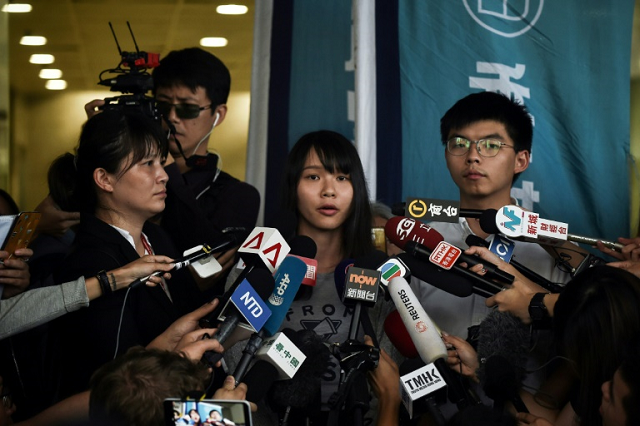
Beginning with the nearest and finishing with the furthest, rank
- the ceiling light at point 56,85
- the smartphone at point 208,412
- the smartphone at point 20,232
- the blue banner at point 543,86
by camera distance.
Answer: the smartphone at point 208,412, the smartphone at point 20,232, the blue banner at point 543,86, the ceiling light at point 56,85

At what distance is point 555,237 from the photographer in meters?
2.62

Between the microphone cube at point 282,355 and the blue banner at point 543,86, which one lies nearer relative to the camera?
the microphone cube at point 282,355

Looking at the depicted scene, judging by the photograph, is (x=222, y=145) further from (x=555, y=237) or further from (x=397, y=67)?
(x=555, y=237)

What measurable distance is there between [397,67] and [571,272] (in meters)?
1.47

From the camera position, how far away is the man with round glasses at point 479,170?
2975 millimetres

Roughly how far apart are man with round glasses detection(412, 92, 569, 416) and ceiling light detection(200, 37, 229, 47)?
275 centimetres

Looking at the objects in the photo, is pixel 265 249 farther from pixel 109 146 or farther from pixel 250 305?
pixel 109 146

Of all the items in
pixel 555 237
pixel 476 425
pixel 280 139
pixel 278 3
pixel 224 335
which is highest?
pixel 278 3

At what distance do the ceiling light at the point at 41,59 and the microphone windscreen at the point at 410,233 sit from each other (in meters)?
3.67

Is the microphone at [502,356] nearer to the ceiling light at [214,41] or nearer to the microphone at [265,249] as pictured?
the microphone at [265,249]

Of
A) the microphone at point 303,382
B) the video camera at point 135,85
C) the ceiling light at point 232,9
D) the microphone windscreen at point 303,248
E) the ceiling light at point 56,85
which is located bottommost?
the microphone at point 303,382

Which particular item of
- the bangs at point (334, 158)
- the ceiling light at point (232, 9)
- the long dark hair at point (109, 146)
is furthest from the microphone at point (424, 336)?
the ceiling light at point (232, 9)

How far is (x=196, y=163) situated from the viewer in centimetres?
351

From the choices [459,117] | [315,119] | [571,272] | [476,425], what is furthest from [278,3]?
[476,425]
